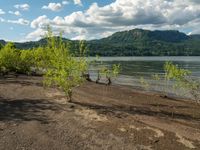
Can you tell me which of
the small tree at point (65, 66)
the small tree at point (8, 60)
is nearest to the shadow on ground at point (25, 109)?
the small tree at point (65, 66)

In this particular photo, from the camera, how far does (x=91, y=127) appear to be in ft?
54.3

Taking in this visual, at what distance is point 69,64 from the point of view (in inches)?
853

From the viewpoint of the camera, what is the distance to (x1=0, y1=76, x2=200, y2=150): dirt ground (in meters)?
14.2

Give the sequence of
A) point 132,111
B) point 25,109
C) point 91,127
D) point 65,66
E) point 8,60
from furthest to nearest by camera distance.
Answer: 1. point 8,60
2. point 65,66
3. point 132,111
4. point 25,109
5. point 91,127

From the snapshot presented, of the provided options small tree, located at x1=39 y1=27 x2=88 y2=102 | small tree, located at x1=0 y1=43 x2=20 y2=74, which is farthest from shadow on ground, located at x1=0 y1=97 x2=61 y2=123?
small tree, located at x1=0 y1=43 x2=20 y2=74

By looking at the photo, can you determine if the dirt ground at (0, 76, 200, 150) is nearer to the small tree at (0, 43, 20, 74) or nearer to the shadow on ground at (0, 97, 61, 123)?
the shadow on ground at (0, 97, 61, 123)

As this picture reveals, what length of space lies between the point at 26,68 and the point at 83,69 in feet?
127

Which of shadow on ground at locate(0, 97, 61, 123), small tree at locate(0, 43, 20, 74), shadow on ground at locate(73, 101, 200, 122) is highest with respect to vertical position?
small tree at locate(0, 43, 20, 74)

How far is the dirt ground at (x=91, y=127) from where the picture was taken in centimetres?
1420

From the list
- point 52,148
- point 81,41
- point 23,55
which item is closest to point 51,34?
point 81,41

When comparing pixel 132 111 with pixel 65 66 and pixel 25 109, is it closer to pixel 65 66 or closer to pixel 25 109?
pixel 65 66

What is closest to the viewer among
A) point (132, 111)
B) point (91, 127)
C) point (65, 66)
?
point (91, 127)

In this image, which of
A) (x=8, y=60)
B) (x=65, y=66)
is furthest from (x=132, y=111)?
(x=8, y=60)

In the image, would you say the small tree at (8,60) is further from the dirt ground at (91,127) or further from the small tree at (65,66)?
the small tree at (65,66)
